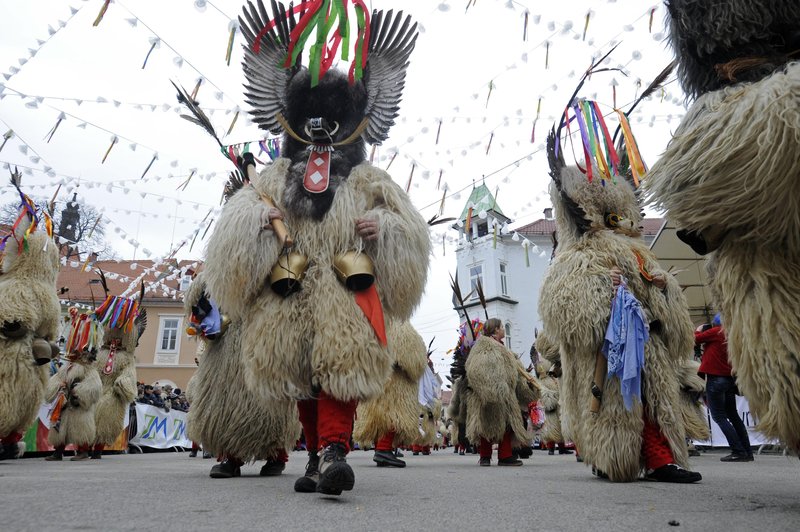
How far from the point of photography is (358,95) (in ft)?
13.0

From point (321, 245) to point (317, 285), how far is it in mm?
274

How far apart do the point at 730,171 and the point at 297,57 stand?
9.36ft

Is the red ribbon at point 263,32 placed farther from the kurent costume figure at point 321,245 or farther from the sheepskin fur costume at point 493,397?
the sheepskin fur costume at point 493,397

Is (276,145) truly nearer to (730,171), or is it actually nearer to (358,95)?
(358,95)

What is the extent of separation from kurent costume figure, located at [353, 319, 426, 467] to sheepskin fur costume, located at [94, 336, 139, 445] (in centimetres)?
440

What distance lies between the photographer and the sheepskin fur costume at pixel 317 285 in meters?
3.10

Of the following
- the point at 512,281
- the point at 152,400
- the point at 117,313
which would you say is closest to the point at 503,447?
the point at 117,313

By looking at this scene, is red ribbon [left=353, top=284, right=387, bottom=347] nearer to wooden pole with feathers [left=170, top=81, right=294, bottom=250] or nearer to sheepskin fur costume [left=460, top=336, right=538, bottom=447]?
wooden pole with feathers [left=170, top=81, right=294, bottom=250]

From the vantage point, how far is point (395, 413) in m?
6.54

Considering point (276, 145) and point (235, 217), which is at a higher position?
point (276, 145)

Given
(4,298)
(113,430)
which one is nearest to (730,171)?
(4,298)

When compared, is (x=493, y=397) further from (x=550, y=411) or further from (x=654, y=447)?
(x=550, y=411)

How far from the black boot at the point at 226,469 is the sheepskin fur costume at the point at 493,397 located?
3235 millimetres

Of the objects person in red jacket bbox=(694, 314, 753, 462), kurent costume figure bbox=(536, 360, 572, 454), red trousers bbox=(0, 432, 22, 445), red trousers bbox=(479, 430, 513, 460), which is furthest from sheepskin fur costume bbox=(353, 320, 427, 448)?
kurent costume figure bbox=(536, 360, 572, 454)
